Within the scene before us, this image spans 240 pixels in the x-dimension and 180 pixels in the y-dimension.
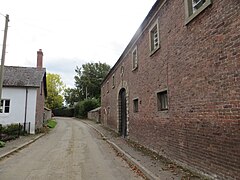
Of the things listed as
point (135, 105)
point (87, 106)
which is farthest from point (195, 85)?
point (87, 106)

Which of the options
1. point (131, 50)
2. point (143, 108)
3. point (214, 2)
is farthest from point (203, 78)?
point (131, 50)

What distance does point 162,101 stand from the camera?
1041 centimetres

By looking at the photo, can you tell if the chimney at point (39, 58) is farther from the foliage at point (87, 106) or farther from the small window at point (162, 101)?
the foliage at point (87, 106)

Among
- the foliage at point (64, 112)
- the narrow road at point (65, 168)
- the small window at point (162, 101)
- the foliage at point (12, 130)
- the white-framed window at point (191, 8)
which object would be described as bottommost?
the narrow road at point (65, 168)

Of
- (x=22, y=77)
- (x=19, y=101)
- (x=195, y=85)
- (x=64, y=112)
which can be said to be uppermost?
(x=22, y=77)

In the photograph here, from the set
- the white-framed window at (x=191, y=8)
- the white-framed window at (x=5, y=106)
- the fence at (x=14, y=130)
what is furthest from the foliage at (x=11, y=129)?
the white-framed window at (x=191, y=8)

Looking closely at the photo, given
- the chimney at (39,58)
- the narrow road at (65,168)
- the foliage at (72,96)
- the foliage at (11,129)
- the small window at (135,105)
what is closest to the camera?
the narrow road at (65,168)

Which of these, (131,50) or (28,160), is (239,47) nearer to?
(28,160)

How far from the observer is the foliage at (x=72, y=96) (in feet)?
237

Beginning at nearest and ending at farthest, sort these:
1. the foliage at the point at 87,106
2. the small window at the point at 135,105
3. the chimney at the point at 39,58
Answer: the small window at the point at 135,105 → the chimney at the point at 39,58 → the foliage at the point at 87,106

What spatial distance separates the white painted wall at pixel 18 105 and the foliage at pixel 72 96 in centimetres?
5087

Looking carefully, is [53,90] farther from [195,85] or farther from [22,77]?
[195,85]

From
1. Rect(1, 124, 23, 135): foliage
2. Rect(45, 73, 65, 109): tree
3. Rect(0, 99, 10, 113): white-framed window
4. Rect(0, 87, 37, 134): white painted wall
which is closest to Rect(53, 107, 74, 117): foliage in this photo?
Rect(45, 73, 65, 109): tree

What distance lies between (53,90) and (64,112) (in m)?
9.21
